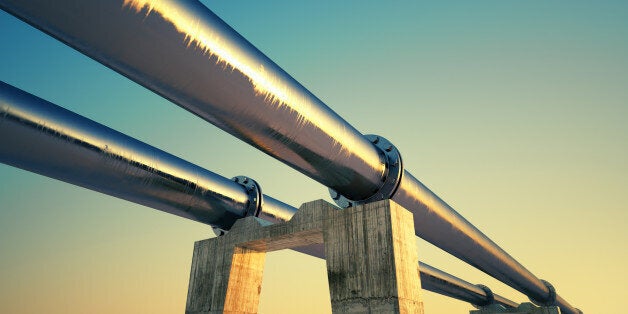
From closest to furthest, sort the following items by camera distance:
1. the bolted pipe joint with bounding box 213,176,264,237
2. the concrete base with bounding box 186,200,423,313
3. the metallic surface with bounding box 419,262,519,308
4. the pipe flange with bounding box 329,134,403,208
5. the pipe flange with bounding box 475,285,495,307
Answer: the concrete base with bounding box 186,200,423,313 → the pipe flange with bounding box 329,134,403,208 → the bolted pipe joint with bounding box 213,176,264,237 → the metallic surface with bounding box 419,262,519,308 → the pipe flange with bounding box 475,285,495,307

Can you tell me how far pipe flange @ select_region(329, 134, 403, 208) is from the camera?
11232 millimetres

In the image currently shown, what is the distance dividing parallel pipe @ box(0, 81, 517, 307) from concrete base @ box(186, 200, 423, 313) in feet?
3.44

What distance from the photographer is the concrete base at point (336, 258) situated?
30.8 ft

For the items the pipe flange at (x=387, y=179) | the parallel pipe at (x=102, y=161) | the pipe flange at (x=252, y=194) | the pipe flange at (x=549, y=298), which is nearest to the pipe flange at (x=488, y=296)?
the pipe flange at (x=549, y=298)

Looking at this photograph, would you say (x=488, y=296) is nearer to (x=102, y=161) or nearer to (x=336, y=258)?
(x=336, y=258)

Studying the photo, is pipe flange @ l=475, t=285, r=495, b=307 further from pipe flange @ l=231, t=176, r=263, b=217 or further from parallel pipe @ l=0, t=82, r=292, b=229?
parallel pipe @ l=0, t=82, r=292, b=229

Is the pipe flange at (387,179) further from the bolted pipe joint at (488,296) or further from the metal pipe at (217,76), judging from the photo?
the bolted pipe joint at (488,296)

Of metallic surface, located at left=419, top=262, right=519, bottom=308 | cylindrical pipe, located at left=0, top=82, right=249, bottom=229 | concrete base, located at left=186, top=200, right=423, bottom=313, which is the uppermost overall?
metallic surface, located at left=419, top=262, right=519, bottom=308

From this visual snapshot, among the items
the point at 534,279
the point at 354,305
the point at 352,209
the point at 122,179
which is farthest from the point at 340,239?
the point at 534,279

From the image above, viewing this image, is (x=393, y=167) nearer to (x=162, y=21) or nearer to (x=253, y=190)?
(x=253, y=190)

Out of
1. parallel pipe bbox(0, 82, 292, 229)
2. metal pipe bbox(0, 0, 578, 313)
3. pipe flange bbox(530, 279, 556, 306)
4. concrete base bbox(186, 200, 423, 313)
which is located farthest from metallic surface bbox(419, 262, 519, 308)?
parallel pipe bbox(0, 82, 292, 229)

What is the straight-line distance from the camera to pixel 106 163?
8.89 m

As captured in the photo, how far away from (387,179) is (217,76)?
5.91 metres

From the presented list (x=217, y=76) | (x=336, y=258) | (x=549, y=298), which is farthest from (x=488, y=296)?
(x=217, y=76)
